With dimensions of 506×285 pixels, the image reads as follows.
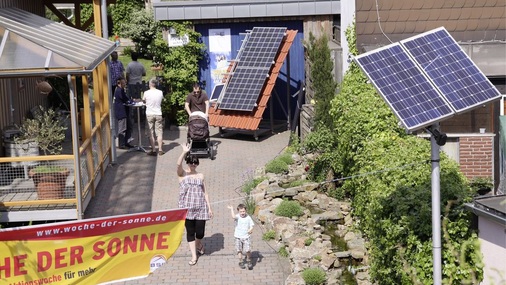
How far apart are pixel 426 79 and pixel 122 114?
10.6 metres

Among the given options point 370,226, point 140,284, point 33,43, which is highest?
point 33,43

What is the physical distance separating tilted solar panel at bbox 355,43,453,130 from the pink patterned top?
11.6 feet

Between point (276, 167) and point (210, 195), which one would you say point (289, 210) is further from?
point (276, 167)

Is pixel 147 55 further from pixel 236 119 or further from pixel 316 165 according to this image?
pixel 316 165

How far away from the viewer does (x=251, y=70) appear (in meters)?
21.9

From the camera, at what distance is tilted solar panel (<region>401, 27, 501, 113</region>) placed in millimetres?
10922

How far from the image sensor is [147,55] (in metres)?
33.8

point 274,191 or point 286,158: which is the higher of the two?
point 286,158

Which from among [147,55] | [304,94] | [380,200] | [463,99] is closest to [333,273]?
[380,200]

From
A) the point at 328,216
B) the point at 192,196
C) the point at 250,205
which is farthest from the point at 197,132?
the point at 192,196

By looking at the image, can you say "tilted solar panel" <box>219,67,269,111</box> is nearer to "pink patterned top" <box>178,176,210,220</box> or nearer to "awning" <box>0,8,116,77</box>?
"awning" <box>0,8,116,77</box>

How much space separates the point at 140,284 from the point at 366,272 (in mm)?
3289

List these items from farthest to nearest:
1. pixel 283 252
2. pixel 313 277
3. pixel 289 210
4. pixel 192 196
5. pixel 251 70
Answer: pixel 251 70 → pixel 289 210 → pixel 283 252 → pixel 192 196 → pixel 313 277

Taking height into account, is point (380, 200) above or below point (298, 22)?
below
